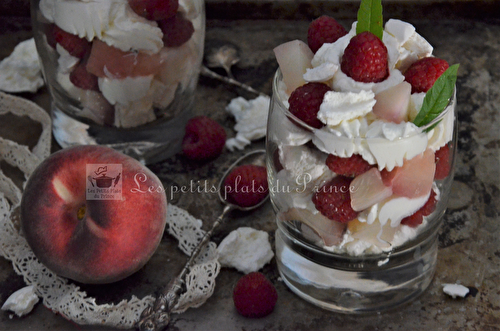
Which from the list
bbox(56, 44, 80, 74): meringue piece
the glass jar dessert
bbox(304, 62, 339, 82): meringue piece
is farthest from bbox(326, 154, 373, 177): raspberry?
bbox(56, 44, 80, 74): meringue piece

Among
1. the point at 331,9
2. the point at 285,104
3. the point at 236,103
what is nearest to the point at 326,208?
the point at 285,104

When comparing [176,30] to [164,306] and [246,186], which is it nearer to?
[246,186]

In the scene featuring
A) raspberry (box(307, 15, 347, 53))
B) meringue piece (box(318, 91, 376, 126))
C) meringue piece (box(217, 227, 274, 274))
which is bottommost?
meringue piece (box(217, 227, 274, 274))

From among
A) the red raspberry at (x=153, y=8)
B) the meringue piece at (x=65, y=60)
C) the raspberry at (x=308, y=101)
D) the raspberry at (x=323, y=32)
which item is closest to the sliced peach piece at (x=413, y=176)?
the raspberry at (x=308, y=101)

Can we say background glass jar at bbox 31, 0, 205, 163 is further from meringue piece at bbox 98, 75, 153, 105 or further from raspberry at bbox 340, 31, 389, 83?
raspberry at bbox 340, 31, 389, 83

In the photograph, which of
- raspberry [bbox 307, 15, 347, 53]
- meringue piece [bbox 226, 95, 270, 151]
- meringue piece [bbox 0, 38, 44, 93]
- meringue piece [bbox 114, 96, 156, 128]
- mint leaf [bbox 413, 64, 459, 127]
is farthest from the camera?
meringue piece [bbox 0, 38, 44, 93]

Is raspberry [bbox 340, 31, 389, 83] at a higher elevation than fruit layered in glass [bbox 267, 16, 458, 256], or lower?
higher
